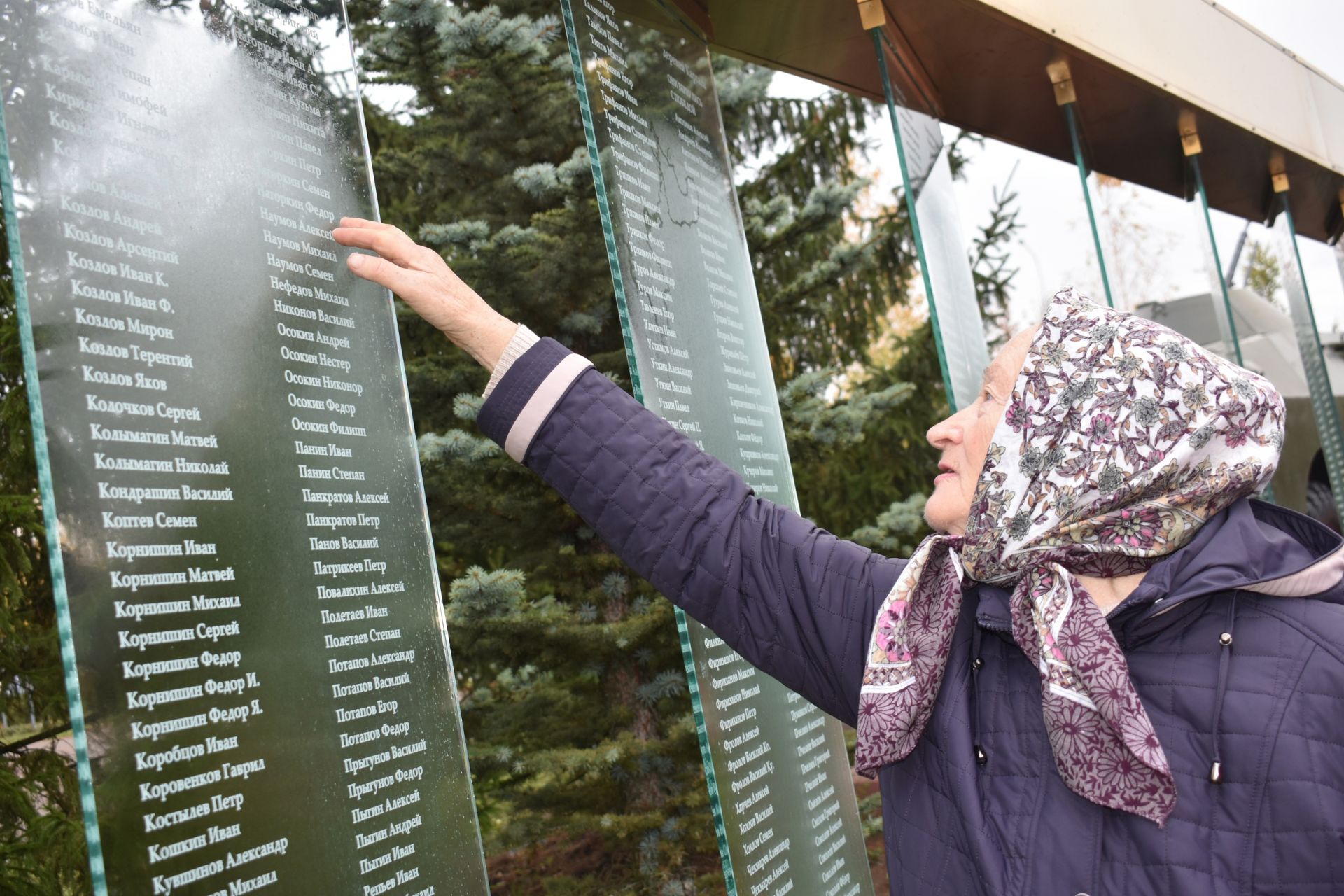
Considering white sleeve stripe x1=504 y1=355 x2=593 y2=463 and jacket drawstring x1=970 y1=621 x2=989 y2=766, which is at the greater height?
white sleeve stripe x1=504 y1=355 x2=593 y2=463

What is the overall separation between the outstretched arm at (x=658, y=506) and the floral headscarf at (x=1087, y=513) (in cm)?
21

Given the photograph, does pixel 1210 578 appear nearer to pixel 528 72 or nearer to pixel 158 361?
pixel 158 361

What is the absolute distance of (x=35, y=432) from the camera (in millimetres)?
1495

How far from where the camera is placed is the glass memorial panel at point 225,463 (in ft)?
5.00

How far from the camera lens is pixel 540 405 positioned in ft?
7.18

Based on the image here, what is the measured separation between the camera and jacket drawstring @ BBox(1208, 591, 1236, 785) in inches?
65.5

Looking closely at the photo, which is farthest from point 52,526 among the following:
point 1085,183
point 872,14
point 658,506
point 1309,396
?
point 1309,396

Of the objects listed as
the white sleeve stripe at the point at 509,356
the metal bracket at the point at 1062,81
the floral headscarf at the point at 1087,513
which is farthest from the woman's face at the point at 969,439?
the metal bracket at the point at 1062,81

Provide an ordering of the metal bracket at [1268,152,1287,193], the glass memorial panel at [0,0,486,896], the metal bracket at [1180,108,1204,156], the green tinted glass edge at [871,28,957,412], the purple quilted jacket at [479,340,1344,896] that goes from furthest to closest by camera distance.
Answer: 1. the metal bracket at [1268,152,1287,193]
2. the metal bracket at [1180,108,1204,156]
3. the green tinted glass edge at [871,28,957,412]
4. the purple quilted jacket at [479,340,1344,896]
5. the glass memorial panel at [0,0,486,896]

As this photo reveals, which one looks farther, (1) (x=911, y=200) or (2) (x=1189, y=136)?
(2) (x=1189, y=136)

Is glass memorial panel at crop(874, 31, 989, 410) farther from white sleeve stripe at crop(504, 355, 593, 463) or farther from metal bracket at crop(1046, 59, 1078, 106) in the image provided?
white sleeve stripe at crop(504, 355, 593, 463)

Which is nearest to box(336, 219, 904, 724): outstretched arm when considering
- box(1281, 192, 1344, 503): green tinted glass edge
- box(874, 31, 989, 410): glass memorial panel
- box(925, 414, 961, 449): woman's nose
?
box(925, 414, 961, 449): woman's nose

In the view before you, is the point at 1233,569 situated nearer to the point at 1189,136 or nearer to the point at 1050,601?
the point at 1050,601

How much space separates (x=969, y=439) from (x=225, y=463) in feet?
4.55
